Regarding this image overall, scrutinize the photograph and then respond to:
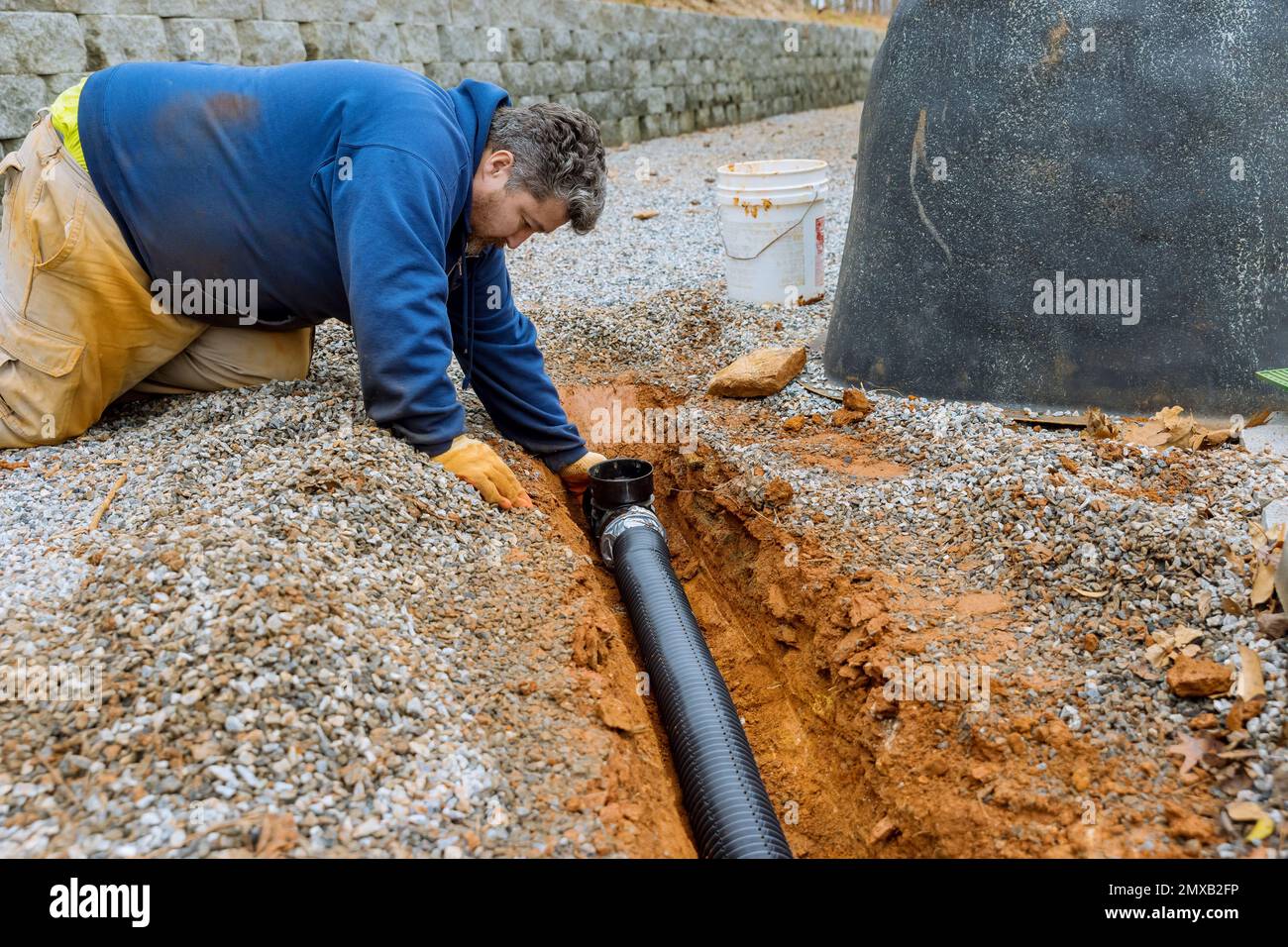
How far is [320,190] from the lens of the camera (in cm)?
326

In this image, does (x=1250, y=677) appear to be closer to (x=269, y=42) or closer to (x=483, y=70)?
(x=269, y=42)

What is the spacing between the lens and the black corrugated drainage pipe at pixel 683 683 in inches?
99.3

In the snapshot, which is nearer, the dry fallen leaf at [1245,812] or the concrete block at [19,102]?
the dry fallen leaf at [1245,812]

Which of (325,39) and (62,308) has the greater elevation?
(325,39)

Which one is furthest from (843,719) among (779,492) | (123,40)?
(123,40)

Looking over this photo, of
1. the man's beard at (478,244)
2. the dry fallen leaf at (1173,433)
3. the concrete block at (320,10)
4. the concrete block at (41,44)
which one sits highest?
the concrete block at (320,10)

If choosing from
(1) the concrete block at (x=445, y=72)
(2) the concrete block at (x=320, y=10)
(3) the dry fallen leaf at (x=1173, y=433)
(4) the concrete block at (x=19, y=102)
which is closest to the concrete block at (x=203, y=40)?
(2) the concrete block at (x=320, y=10)

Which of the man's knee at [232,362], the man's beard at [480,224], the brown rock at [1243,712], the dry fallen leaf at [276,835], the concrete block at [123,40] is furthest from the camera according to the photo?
the concrete block at [123,40]

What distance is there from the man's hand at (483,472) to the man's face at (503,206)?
77 cm

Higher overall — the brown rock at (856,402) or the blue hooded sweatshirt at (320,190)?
the blue hooded sweatshirt at (320,190)

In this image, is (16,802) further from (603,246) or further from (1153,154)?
(603,246)

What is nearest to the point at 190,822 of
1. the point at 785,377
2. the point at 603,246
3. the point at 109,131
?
the point at 109,131

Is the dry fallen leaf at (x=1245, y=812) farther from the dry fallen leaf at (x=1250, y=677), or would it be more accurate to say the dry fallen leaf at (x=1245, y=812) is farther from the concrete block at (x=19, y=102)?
the concrete block at (x=19, y=102)

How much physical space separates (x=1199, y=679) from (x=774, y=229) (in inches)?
159
